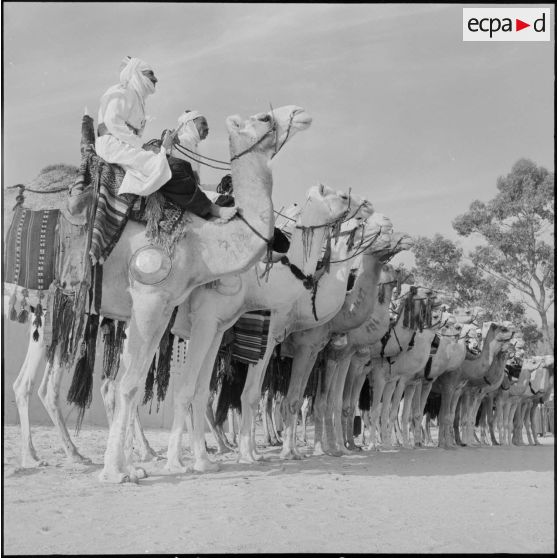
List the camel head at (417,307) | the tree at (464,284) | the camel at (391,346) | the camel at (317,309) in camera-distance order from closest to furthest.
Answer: the camel at (317,309), the camel at (391,346), the camel head at (417,307), the tree at (464,284)

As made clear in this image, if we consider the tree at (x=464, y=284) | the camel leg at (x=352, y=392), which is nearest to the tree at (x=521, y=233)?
the tree at (x=464, y=284)

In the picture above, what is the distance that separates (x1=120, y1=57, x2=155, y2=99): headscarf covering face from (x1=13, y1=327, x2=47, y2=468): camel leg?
2411 mm

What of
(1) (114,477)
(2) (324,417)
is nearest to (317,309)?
(2) (324,417)

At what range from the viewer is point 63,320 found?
7398mm

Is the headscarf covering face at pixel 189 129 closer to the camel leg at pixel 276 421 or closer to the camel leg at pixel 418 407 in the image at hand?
the camel leg at pixel 276 421

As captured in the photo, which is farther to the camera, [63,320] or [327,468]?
[327,468]

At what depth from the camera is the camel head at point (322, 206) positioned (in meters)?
10.2

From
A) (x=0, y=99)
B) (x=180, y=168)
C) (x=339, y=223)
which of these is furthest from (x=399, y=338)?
(x=0, y=99)

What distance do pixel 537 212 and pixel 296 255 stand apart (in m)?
16.7

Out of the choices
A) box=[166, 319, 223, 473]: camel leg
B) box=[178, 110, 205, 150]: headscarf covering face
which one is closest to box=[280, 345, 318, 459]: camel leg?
box=[166, 319, 223, 473]: camel leg

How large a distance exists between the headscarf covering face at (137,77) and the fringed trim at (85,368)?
2.05 metres

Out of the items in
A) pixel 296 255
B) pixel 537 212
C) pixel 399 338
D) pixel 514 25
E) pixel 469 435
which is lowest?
pixel 469 435

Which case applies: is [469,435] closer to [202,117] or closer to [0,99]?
[202,117]

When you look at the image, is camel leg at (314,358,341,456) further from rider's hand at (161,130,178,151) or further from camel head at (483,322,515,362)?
camel head at (483,322,515,362)
